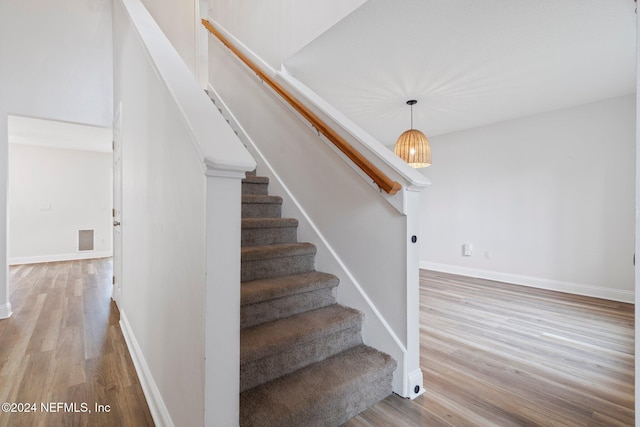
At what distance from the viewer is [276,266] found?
195cm

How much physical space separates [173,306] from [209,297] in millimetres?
409

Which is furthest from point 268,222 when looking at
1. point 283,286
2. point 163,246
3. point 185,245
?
point 185,245

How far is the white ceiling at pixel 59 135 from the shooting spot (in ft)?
12.4

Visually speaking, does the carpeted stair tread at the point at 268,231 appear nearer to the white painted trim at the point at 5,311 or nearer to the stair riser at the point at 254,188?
the stair riser at the point at 254,188

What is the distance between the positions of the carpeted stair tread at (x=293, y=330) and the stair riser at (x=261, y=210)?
3.01ft

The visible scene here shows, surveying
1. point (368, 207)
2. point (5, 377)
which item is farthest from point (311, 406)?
point (5, 377)

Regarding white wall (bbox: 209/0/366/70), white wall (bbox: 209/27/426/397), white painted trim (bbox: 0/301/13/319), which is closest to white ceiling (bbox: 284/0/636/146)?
white wall (bbox: 209/0/366/70)

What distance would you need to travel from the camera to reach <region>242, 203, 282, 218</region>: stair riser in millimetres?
2311

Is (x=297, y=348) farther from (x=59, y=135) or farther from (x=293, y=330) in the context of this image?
(x=59, y=135)

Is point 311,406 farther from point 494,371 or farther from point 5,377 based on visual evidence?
point 5,377

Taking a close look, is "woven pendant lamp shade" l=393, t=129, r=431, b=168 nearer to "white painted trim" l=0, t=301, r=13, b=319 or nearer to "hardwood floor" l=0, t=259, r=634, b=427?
"hardwood floor" l=0, t=259, r=634, b=427

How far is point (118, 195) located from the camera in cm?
271

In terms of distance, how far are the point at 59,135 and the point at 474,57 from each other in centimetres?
559

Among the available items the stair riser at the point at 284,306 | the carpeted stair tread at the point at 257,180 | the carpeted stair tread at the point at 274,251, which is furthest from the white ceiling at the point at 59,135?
the stair riser at the point at 284,306
